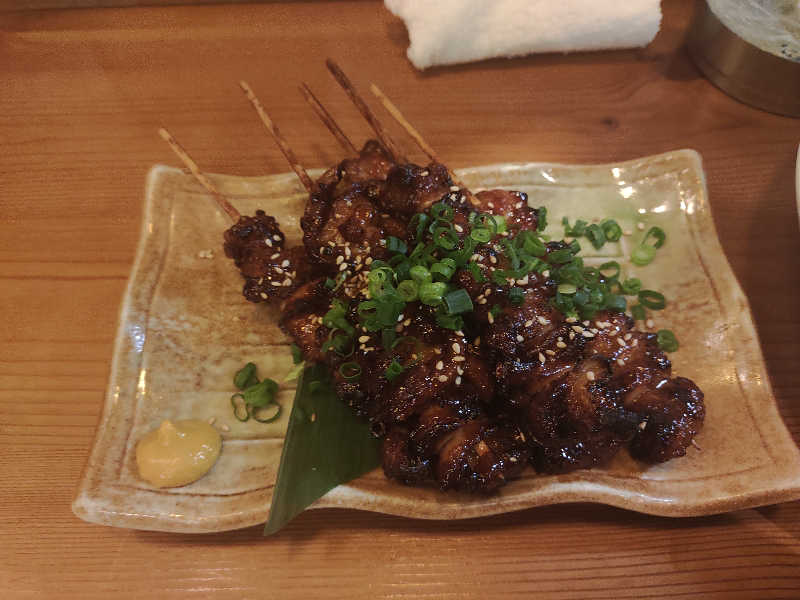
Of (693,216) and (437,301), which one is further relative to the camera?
(693,216)

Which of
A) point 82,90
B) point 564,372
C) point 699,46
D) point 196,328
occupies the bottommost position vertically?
point 196,328

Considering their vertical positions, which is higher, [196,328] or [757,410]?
[757,410]

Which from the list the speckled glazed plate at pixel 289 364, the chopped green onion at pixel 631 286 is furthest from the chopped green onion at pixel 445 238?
the chopped green onion at pixel 631 286

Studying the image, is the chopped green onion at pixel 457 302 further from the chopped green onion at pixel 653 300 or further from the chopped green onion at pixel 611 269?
the chopped green onion at pixel 653 300

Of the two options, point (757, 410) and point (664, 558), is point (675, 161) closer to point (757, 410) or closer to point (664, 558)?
point (757, 410)

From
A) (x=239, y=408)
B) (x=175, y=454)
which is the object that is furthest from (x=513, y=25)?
(x=175, y=454)

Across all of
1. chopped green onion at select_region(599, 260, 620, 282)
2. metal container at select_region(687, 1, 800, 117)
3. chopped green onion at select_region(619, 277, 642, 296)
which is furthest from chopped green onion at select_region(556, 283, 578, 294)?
metal container at select_region(687, 1, 800, 117)

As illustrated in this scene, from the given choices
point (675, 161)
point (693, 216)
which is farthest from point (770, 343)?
point (675, 161)
